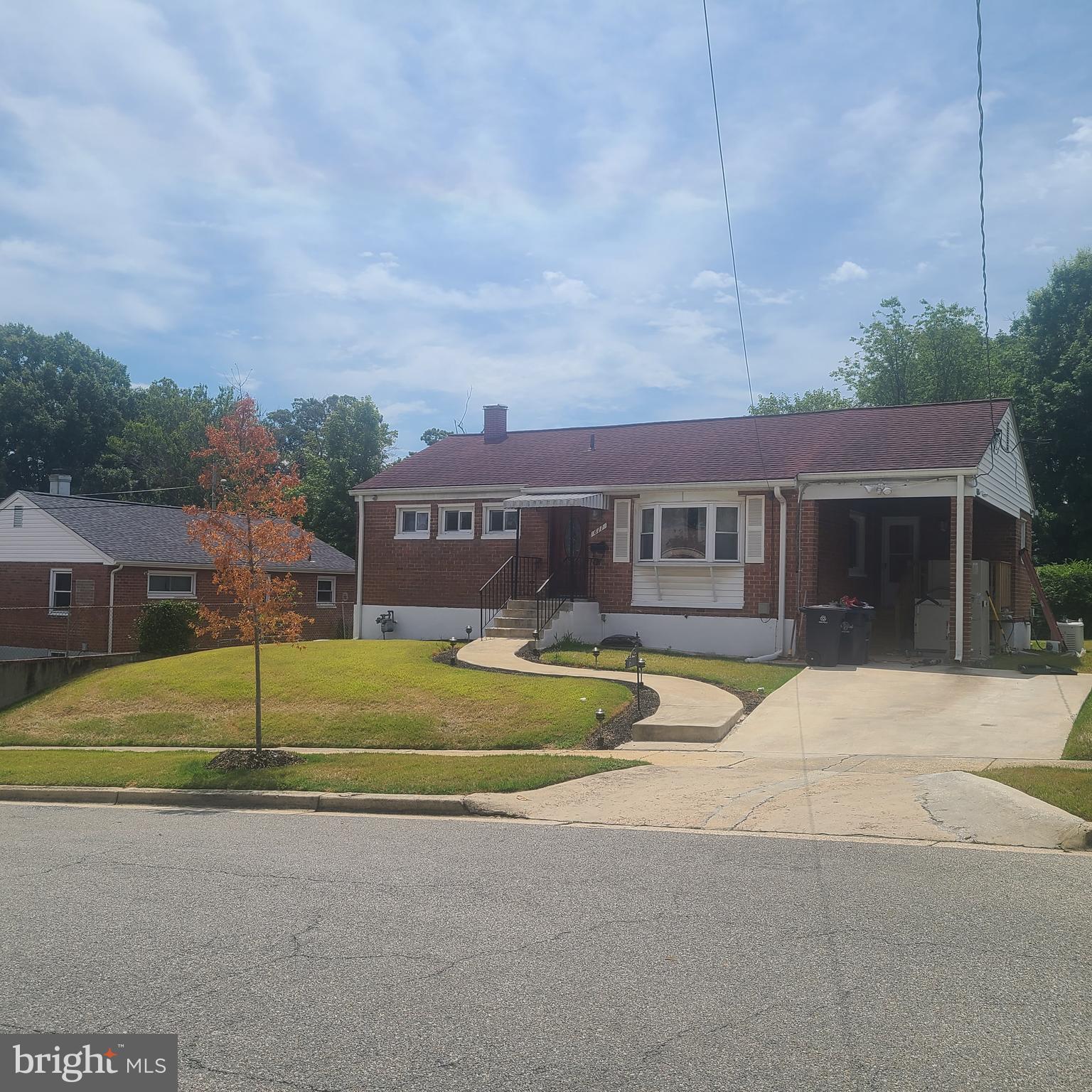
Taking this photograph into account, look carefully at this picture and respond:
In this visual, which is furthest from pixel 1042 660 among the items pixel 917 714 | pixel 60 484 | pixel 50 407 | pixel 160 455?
pixel 50 407

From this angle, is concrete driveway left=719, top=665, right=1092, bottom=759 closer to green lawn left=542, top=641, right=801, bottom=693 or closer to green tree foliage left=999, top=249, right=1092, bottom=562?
green lawn left=542, top=641, right=801, bottom=693

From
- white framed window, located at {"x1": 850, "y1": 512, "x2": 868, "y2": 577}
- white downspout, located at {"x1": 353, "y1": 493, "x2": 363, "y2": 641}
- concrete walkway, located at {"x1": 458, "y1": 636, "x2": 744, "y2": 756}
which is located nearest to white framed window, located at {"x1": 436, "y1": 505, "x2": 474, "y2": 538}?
white downspout, located at {"x1": 353, "y1": 493, "x2": 363, "y2": 641}

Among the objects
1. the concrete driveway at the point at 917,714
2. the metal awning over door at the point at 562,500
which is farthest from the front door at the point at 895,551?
the metal awning over door at the point at 562,500

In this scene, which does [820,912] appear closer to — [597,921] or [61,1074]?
[597,921]

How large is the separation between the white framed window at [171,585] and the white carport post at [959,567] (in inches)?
896

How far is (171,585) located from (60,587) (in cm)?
321

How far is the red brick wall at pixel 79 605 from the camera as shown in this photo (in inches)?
1161

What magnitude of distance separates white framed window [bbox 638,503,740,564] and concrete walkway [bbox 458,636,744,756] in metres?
3.87

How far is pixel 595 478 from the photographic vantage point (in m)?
23.7

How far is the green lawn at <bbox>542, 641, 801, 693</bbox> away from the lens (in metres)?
17.3

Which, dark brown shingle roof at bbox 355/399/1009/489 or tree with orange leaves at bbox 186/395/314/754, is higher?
dark brown shingle roof at bbox 355/399/1009/489

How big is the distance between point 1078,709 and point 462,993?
12157 mm

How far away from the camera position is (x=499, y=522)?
24953 millimetres

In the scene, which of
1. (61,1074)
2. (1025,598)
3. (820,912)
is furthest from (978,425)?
(61,1074)
